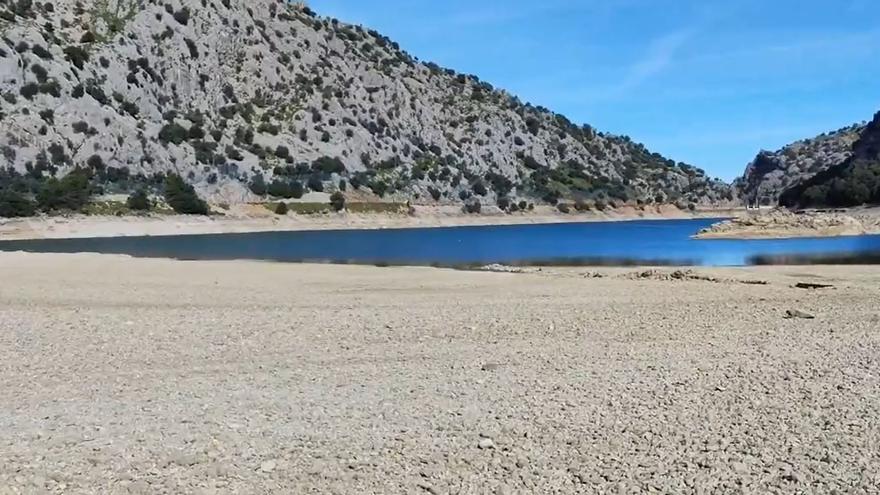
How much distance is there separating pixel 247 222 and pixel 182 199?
316 inches

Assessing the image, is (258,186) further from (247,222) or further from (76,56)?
(76,56)

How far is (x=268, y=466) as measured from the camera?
7.58 meters

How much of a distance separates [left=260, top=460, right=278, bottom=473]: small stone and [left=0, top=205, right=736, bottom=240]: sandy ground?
2980 inches

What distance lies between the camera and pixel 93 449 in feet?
26.3

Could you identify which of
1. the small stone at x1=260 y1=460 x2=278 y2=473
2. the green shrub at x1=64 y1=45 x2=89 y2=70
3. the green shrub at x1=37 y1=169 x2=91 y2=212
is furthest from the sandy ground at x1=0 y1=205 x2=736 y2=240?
the small stone at x1=260 y1=460 x2=278 y2=473

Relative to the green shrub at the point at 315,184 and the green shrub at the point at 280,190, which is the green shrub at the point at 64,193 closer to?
the green shrub at the point at 280,190

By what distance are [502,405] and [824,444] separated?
3539mm

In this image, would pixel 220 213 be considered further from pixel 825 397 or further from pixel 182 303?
pixel 825 397

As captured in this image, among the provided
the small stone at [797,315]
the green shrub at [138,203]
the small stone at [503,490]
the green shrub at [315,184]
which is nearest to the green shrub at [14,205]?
the green shrub at [138,203]

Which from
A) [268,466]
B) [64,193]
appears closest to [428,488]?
[268,466]

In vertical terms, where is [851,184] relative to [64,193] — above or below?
above

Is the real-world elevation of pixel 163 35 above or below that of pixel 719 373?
above

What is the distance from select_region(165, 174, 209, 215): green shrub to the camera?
92875 millimetres

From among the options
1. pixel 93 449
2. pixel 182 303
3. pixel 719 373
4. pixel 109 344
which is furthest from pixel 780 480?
pixel 182 303
